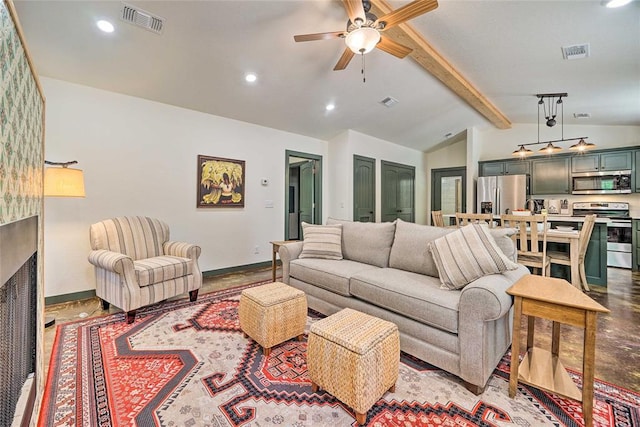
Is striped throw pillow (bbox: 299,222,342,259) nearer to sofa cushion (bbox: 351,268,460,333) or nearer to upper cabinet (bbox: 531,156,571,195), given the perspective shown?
sofa cushion (bbox: 351,268,460,333)

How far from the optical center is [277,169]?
4.88 metres

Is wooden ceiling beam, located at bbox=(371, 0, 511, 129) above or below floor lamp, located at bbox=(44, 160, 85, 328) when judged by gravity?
above

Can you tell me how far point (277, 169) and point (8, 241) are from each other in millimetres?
4097

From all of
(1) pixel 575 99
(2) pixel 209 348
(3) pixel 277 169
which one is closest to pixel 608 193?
(1) pixel 575 99

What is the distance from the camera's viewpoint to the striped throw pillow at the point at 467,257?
1.87 metres

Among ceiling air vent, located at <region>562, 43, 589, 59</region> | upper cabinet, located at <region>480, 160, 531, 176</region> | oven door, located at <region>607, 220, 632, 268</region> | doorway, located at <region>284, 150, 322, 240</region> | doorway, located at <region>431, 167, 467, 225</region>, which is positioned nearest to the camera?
ceiling air vent, located at <region>562, 43, 589, 59</region>

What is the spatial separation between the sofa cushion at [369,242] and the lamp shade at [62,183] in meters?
2.68

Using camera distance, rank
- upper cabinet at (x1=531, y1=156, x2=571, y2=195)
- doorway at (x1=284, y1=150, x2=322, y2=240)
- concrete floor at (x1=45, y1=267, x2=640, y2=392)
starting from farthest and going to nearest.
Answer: upper cabinet at (x1=531, y1=156, x2=571, y2=195), doorway at (x1=284, y1=150, x2=322, y2=240), concrete floor at (x1=45, y1=267, x2=640, y2=392)

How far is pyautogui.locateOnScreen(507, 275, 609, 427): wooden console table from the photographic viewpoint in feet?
4.40

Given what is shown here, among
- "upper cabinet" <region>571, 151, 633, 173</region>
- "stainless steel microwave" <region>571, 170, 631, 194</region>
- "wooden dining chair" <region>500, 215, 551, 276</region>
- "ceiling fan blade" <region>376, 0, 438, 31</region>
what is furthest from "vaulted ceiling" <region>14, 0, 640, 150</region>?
"wooden dining chair" <region>500, 215, 551, 276</region>

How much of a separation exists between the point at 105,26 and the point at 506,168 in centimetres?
692

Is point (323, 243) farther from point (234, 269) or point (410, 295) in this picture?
point (234, 269)

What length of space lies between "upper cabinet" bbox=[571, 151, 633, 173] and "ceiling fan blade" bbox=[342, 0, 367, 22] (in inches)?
215

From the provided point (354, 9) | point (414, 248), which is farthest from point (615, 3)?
point (414, 248)
